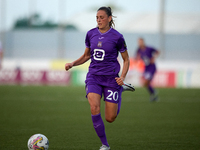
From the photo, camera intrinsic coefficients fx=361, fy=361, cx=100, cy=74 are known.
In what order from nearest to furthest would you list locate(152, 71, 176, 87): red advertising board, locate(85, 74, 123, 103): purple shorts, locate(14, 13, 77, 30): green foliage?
locate(85, 74, 123, 103): purple shorts → locate(152, 71, 176, 87): red advertising board → locate(14, 13, 77, 30): green foliage

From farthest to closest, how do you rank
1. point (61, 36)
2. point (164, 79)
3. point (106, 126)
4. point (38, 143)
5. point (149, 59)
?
point (61, 36) < point (164, 79) < point (149, 59) < point (106, 126) < point (38, 143)

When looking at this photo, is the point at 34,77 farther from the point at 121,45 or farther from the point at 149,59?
the point at 121,45

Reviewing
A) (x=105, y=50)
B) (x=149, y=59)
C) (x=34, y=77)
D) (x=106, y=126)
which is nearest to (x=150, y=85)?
(x=149, y=59)

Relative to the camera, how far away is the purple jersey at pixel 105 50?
19.6 ft

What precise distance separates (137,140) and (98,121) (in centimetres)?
138

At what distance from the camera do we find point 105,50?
5957 millimetres

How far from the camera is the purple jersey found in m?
5.96

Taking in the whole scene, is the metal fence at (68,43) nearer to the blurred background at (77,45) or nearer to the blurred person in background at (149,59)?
the blurred background at (77,45)

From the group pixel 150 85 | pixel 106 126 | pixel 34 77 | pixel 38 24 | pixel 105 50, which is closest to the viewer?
pixel 105 50

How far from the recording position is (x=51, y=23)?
46812mm

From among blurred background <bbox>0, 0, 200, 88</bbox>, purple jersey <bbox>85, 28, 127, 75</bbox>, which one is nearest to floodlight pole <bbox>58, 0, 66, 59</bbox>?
blurred background <bbox>0, 0, 200, 88</bbox>

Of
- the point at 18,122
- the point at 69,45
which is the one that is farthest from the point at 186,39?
the point at 18,122

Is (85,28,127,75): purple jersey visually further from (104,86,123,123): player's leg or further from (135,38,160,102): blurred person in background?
(135,38,160,102): blurred person in background

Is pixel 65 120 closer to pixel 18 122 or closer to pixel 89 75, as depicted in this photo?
pixel 18 122
